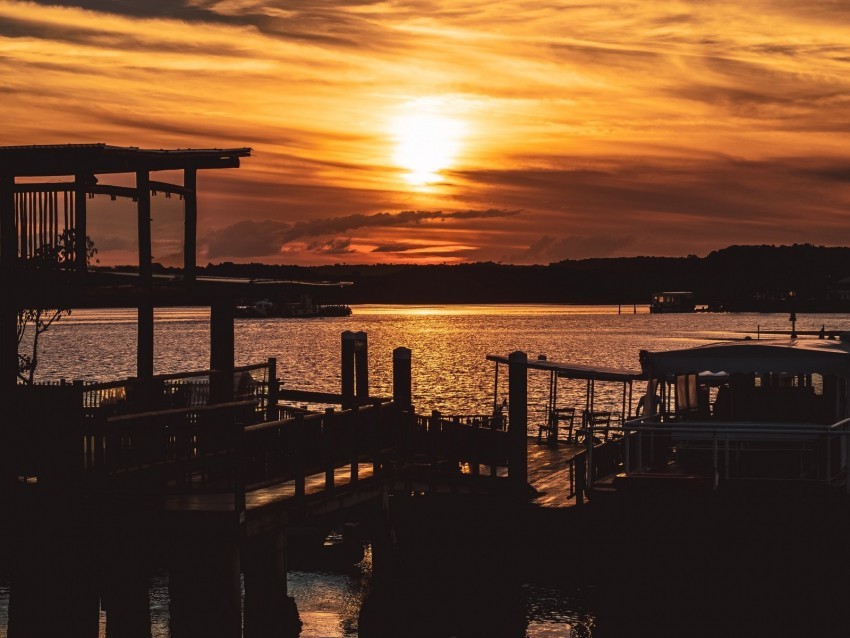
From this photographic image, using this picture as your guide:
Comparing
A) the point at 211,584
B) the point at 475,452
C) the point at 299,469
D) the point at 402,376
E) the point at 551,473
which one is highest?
the point at 402,376

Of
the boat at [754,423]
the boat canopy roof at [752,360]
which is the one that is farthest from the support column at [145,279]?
the boat canopy roof at [752,360]

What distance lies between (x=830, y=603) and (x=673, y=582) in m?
2.69

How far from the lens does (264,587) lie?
21.4 m

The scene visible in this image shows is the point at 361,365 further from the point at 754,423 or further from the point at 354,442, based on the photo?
the point at 754,423

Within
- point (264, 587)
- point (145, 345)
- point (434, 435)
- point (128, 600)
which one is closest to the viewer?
point (128, 600)

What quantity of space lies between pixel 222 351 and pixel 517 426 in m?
6.96

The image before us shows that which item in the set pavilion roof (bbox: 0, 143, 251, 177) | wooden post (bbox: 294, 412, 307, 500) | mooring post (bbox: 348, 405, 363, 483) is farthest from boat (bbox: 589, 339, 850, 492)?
pavilion roof (bbox: 0, 143, 251, 177)

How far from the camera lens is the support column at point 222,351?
82.1ft

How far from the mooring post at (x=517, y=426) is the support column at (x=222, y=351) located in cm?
615

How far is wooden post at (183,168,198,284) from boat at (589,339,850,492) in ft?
29.3

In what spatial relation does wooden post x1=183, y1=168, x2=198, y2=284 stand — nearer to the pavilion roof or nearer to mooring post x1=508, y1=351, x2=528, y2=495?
the pavilion roof

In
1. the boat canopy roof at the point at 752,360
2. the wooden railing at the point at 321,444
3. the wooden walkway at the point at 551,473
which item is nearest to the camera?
the wooden railing at the point at 321,444

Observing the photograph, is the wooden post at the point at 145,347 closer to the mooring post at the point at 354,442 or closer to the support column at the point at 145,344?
the support column at the point at 145,344

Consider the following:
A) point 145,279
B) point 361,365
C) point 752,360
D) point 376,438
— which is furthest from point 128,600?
point 752,360
